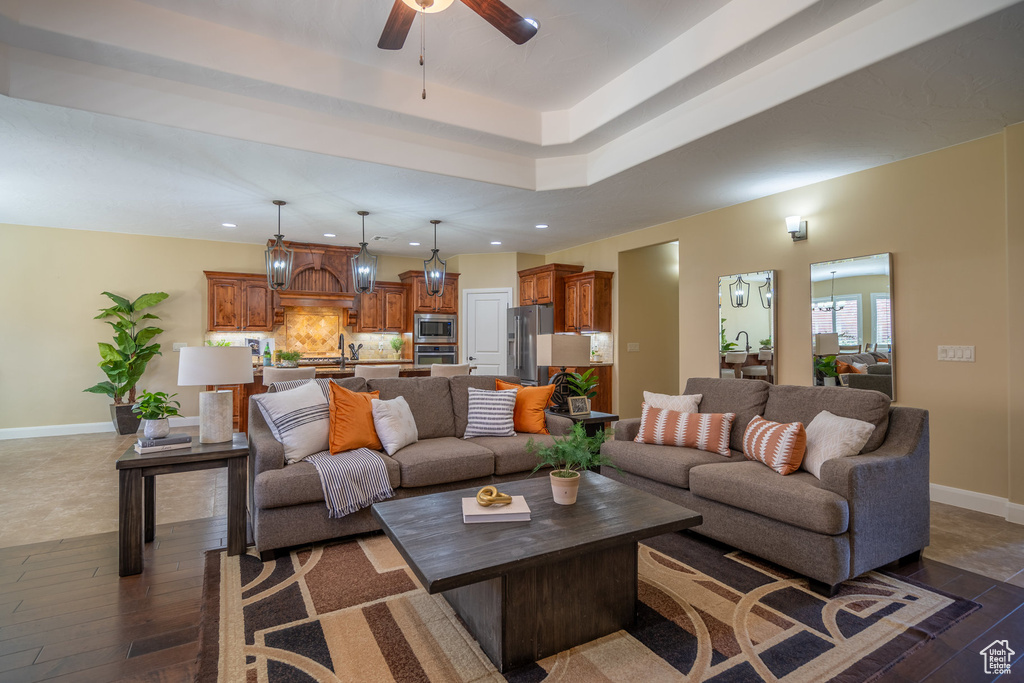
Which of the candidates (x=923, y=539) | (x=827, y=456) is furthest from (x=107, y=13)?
(x=923, y=539)

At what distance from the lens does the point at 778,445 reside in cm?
284

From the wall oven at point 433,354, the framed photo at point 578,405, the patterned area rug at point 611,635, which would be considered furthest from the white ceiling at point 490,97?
the wall oven at point 433,354

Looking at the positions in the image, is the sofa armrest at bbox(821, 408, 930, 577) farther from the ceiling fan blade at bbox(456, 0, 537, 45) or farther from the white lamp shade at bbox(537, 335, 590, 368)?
the ceiling fan blade at bbox(456, 0, 537, 45)

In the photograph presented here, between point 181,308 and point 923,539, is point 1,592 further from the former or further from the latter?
point 181,308

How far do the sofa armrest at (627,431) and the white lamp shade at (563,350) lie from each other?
0.58m

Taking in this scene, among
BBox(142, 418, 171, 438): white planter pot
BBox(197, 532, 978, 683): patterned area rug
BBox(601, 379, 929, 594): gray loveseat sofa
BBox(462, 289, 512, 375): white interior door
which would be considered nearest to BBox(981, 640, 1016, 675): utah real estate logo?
BBox(197, 532, 978, 683): patterned area rug

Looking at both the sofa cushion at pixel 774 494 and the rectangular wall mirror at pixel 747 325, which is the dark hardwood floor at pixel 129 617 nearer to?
the sofa cushion at pixel 774 494

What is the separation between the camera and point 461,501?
231 cm

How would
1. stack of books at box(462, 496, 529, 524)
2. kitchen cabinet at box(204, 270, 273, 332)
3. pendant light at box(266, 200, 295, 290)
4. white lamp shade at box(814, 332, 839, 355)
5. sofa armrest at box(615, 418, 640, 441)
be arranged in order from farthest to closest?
1. kitchen cabinet at box(204, 270, 273, 332)
2. pendant light at box(266, 200, 295, 290)
3. white lamp shade at box(814, 332, 839, 355)
4. sofa armrest at box(615, 418, 640, 441)
5. stack of books at box(462, 496, 529, 524)

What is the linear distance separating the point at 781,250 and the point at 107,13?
18.2 ft

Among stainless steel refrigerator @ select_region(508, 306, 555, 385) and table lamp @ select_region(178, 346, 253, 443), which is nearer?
table lamp @ select_region(178, 346, 253, 443)

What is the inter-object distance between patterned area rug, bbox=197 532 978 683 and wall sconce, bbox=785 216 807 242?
324 centimetres

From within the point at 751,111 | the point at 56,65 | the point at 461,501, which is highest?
the point at 56,65

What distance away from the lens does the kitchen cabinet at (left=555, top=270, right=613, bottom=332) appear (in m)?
6.95
